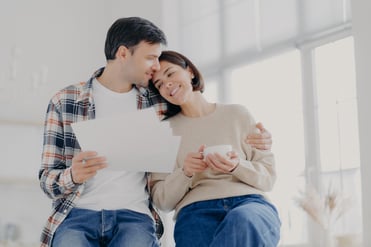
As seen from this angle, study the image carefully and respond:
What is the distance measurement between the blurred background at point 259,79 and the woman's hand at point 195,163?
107 centimetres

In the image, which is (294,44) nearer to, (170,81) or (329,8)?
(329,8)

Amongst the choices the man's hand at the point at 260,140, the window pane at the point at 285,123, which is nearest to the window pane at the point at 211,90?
the window pane at the point at 285,123

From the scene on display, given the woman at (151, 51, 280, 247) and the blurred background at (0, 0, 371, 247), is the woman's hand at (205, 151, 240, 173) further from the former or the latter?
the blurred background at (0, 0, 371, 247)

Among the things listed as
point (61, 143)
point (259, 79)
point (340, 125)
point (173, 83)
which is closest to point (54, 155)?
point (61, 143)

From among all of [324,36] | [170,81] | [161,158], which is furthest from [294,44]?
[161,158]

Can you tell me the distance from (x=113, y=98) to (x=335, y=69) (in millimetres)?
1474

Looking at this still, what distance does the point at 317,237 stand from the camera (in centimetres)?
314

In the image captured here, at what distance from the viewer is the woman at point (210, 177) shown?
5.80 feet

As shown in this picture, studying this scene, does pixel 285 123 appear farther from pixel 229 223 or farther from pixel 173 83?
pixel 229 223

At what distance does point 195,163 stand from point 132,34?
0.50 meters

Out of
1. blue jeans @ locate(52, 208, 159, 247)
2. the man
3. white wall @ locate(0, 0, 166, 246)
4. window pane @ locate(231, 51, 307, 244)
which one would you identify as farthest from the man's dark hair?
white wall @ locate(0, 0, 166, 246)

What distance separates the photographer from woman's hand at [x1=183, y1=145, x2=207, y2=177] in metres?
1.83

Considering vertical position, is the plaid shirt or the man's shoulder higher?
the man's shoulder

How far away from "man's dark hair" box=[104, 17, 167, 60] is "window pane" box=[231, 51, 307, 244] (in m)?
1.44
